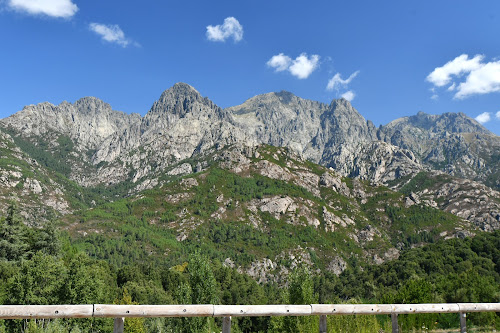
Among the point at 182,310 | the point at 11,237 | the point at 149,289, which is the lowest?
the point at 149,289

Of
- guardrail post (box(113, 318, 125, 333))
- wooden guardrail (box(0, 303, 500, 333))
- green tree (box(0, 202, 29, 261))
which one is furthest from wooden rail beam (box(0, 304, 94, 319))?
green tree (box(0, 202, 29, 261))

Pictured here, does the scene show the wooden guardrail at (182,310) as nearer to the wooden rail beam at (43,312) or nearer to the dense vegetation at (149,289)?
the wooden rail beam at (43,312)

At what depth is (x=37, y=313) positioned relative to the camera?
25.2 feet

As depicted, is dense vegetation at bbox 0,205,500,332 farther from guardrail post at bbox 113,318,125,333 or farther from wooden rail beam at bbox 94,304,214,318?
guardrail post at bbox 113,318,125,333

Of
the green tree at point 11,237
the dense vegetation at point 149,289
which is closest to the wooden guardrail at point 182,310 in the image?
the dense vegetation at point 149,289

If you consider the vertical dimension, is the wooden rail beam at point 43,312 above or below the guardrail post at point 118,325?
above

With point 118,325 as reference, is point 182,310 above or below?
above

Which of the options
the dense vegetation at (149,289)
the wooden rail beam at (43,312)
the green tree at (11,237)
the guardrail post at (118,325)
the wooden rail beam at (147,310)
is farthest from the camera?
the green tree at (11,237)

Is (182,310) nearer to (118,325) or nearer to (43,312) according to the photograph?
(118,325)

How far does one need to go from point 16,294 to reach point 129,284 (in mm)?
53429

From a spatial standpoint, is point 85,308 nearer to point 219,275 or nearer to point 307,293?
point 307,293

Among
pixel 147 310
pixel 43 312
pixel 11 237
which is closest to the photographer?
pixel 43 312

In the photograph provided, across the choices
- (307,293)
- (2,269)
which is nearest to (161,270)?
(2,269)

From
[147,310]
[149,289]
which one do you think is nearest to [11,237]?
[149,289]
